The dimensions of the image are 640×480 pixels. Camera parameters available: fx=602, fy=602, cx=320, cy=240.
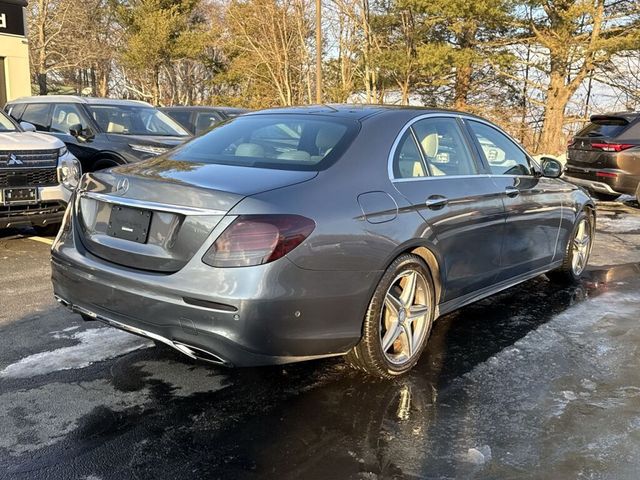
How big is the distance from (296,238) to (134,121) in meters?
7.33

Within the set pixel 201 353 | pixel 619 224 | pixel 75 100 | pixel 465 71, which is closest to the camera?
pixel 201 353

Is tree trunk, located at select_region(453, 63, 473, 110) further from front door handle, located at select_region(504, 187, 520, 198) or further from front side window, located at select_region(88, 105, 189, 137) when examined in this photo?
front door handle, located at select_region(504, 187, 520, 198)

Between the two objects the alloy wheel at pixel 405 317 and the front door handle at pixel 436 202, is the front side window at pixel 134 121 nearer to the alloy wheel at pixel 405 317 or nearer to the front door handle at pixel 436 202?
the front door handle at pixel 436 202

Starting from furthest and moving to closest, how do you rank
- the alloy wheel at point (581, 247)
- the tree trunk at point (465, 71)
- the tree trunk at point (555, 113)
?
1. the tree trunk at point (555, 113)
2. the tree trunk at point (465, 71)
3. the alloy wheel at point (581, 247)

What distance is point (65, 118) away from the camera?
29.9 ft

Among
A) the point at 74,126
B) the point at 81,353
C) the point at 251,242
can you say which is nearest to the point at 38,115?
the point at 74,126

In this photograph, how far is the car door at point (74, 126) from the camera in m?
8.52

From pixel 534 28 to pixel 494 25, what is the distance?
66.2 inches

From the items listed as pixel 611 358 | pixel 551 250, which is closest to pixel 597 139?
pixel 551 250

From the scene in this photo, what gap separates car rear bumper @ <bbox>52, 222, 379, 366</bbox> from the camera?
109 inches

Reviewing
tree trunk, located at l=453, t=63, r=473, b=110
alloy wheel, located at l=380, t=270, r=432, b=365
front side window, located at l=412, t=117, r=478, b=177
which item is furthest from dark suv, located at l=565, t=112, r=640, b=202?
tree trunk, located at l=453, t=63, r=473, b=110

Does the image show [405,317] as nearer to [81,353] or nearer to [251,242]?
[251,242]

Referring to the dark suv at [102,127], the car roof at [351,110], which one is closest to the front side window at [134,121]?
the dark suv at [102,127]

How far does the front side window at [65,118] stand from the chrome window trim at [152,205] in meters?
6.17
